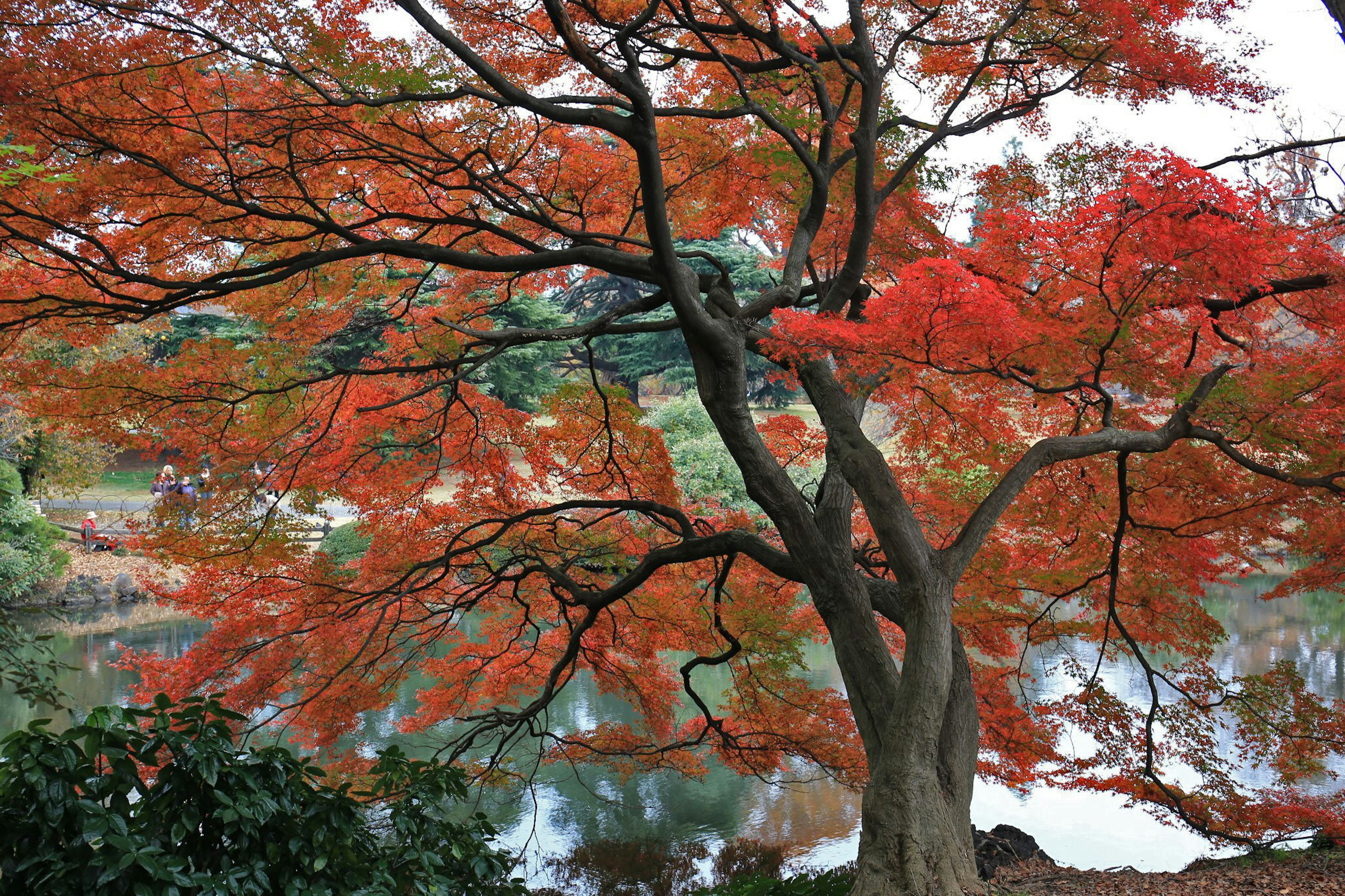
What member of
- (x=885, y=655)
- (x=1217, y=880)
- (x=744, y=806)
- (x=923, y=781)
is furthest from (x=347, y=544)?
(x=1217, y=880)

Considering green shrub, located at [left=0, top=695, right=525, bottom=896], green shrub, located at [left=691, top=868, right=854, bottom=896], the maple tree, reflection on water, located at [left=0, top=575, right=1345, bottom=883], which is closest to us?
green shrub, located at [left=0, top=695, right=525, bottom=896]

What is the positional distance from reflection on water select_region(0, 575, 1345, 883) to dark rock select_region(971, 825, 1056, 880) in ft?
2.81

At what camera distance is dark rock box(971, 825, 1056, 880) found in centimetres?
654

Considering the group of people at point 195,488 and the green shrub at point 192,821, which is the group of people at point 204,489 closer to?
the group of people at point 195,488

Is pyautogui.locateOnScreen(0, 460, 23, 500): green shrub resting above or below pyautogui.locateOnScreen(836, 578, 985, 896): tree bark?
above

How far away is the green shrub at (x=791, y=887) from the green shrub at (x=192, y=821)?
3290 mm

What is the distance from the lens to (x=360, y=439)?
6441 millimetres

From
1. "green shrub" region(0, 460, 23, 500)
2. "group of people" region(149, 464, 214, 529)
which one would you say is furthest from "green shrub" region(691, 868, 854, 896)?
"green shrub" region(0, 460, 23, 500)

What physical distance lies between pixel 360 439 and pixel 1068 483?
496cm

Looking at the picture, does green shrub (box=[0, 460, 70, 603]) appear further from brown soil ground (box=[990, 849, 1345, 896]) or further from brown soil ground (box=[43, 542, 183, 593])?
brown soil ground (box=[990, 849, 1345, 896])

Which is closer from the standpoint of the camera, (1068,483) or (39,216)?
(39,216)

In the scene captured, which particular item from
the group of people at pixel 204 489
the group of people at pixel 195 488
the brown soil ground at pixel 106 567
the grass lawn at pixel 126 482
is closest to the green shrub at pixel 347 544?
the brown soil ground at pixel 106 567

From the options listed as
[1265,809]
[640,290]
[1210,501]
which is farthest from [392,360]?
[640,290]

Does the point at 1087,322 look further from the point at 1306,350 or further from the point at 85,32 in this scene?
the point at 85,32
